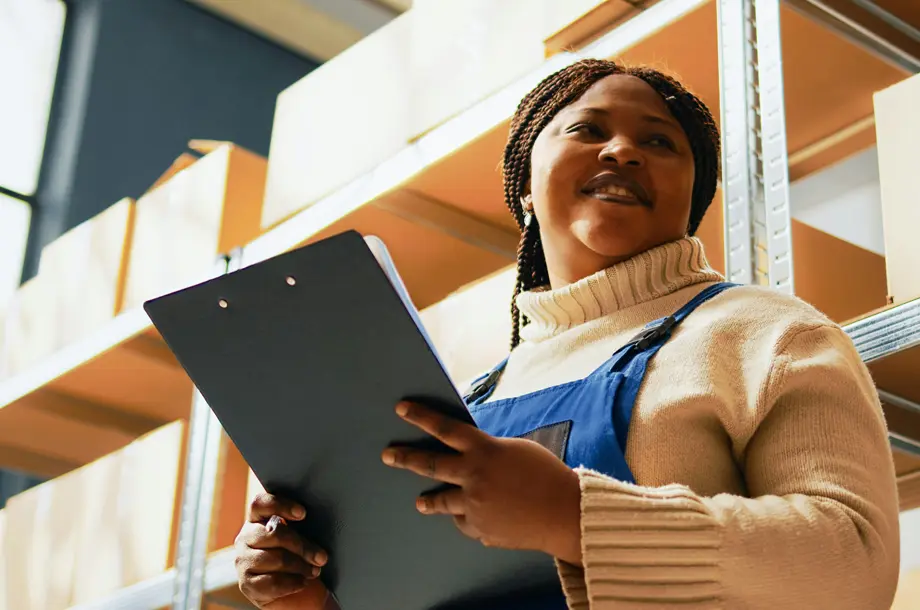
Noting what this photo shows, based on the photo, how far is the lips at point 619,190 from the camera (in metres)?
1.12

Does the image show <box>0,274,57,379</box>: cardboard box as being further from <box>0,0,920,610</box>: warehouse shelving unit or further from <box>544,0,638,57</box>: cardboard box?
<box>544,0,638,57</box>: cardboard box

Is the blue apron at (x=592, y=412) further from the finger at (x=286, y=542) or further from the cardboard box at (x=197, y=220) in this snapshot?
the cardboard box at (x=197, y=220)

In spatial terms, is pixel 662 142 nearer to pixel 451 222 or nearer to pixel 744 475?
pixel 744 475

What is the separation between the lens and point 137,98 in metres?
3.88

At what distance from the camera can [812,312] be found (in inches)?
36.9

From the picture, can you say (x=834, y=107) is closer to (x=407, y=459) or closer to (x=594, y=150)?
(x=594, y=150)

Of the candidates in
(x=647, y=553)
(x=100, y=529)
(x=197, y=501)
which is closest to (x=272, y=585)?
(x=647, y=553)

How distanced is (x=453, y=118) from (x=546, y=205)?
0.69 metres

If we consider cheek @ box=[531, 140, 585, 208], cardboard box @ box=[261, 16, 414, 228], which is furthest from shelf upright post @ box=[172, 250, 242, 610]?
cheek @ box=[531, 140, 585, 208]

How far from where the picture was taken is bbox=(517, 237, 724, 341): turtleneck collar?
108 centimetres

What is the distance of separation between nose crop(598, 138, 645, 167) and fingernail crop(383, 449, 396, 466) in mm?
434

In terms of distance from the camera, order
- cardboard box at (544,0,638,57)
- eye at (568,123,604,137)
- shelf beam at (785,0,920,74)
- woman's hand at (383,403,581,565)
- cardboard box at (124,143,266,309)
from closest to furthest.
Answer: woman's hand at (383,403,581,565) < eye at (568,123,604,137) < shelf beam at (785,0,920,74) < cardboard box at (544,0,638,57) < cardboard box at (124,143,266,309)

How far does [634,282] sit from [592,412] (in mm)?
181

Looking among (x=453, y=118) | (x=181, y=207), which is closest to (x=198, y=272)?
(x=181, y=207)
